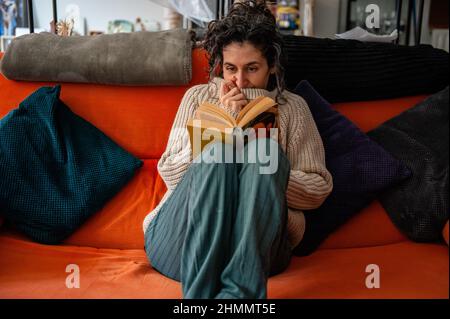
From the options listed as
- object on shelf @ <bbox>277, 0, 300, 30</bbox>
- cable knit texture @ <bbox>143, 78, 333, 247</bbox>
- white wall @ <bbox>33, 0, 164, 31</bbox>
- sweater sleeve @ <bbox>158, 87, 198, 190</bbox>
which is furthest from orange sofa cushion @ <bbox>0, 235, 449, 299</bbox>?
white wall @ <bbox>33, 0, 164, 31</bbox>

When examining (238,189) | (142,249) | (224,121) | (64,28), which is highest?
(64,28)

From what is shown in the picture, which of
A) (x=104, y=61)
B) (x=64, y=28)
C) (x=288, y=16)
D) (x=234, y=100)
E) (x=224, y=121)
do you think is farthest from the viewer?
(x=288, y=16)

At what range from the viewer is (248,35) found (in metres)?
1.29

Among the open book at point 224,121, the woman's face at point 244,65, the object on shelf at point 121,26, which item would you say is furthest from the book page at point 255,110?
the object on shelf at point 121,26

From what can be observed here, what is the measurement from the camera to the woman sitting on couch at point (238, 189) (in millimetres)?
932

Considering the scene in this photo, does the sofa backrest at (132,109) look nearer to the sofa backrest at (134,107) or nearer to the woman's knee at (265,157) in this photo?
the sofa backrest at (134,107)

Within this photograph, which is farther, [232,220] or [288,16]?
[288,16]

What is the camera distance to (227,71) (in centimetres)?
132

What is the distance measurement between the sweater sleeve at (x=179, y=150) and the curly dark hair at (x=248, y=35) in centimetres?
10

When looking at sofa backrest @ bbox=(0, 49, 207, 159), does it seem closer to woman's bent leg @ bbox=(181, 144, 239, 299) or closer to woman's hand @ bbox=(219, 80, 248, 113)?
woman's hand @ bbox=(219, 80, 248, 113)

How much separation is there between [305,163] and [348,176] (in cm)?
18

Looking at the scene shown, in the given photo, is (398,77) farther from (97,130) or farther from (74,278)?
(74,278)

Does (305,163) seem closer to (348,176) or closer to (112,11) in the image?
(348,176)

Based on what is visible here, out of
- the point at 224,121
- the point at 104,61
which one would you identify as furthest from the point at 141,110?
the point at 224,121
